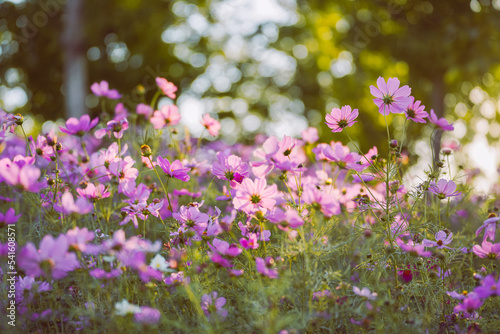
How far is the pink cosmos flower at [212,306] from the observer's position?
129 centimetres

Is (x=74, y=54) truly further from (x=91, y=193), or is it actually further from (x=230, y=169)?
(x=230, y=169)

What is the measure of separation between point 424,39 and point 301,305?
4.95 m

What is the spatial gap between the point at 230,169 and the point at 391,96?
689 mm

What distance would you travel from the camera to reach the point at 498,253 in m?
1.48

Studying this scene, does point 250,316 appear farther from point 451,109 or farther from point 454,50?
point 451,109

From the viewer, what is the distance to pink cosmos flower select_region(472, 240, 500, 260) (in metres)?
1.46

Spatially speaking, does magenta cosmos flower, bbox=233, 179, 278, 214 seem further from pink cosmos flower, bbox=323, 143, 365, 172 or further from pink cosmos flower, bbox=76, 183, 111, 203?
pink cosmos flower, bbox=76, 183, 111, 203

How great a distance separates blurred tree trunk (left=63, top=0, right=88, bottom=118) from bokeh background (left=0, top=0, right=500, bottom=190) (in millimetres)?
17

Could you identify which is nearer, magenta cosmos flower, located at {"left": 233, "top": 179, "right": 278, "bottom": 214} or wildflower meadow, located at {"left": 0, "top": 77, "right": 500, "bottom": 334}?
wildflower meadow, located at {"left": 0, "top": 77, "right": 500, "bottom": 334}

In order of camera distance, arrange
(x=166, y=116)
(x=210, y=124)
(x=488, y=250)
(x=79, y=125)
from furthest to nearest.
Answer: (x=210, y=124) < (x=166, y=116) < (x=79, y=125) < (x=488, y=250)

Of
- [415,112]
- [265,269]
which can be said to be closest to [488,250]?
[415,112]

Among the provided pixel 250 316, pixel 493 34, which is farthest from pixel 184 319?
pixel 493 34

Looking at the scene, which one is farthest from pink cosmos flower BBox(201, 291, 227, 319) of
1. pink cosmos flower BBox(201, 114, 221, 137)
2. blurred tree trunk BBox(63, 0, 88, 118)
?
blurred tree trunk BBox(63, 0, 88, 118)

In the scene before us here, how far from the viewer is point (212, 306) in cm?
130
